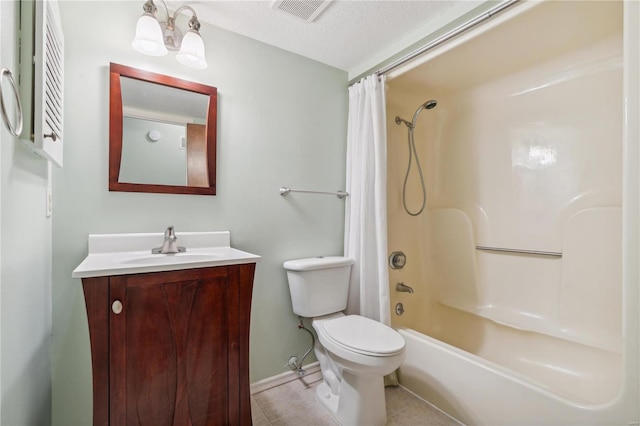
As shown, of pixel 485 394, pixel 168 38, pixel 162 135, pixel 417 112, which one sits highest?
pixel 168 38

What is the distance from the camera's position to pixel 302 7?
150 centimetres

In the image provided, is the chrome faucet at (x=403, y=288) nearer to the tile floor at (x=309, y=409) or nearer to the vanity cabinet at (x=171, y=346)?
the tile floor at (x=309, y=409)

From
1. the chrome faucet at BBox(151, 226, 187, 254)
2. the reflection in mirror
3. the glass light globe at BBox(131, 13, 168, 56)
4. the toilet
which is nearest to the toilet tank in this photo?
the toilet

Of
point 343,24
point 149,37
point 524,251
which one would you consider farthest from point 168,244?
point 524,251

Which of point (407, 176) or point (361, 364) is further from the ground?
point (407, 176)

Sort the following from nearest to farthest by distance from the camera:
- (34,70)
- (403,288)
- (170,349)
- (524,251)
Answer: (34,70) → (170,349) → (524,251) → (403,288)

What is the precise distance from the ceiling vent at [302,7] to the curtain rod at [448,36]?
0.56 metres

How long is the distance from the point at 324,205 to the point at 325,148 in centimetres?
42

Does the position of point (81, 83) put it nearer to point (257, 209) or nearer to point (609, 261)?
point (257, 209)

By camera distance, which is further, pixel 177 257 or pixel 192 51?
pixel 192 51

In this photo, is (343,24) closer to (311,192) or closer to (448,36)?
(448,36)

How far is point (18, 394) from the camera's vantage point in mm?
856

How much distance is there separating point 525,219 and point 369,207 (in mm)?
1078

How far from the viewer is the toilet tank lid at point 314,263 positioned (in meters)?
1.71
